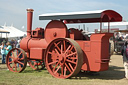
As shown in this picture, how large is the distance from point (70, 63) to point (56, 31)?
131 cm

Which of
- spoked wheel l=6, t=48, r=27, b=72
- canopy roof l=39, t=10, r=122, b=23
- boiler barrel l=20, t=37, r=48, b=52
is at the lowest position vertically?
spoked wheel l=6, t=48, r=27, b=72

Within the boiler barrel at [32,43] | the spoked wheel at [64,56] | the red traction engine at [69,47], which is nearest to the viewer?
the spoked wheel at [64,56]

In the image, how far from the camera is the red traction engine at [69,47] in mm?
6215

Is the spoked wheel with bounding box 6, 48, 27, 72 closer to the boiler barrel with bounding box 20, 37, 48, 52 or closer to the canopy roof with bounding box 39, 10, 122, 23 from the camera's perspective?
the boiler barrel with bounding box 20, 37, 48, 52

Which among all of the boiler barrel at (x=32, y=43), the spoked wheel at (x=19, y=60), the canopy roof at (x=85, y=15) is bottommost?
the spoked wheel at (x=19, y=60)

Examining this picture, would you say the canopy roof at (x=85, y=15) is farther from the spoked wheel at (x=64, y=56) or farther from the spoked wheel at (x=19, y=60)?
the spoked wheel at (x=19, y=60)

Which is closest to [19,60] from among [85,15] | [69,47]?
[69,47]

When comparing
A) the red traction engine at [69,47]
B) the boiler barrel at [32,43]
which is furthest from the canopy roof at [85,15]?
the boiler barrel at [32,43]

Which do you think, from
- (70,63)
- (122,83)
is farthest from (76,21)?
(122,83)

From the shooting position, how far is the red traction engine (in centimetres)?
621

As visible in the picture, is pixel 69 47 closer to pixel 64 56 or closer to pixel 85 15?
pixel 64 56

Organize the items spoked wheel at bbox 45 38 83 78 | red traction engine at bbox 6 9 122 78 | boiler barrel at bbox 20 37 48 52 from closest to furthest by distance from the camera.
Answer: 1. spoked wheel at bbox 45 38 83 78
2. red traction engine at bbox 6 9 122 78
3. boiler barrel at bbox 20 37 48 52

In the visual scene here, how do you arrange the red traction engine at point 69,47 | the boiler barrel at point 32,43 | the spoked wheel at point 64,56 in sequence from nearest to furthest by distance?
1. the spoked wheel at point 64,56
2. the red traction engine at point 69,47
3. the boiler barrel at point 32,43

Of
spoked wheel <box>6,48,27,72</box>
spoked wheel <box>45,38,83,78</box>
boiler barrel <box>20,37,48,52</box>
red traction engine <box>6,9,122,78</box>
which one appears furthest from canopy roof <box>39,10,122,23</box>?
spoked wheel <box>6,48,27,72</box>
